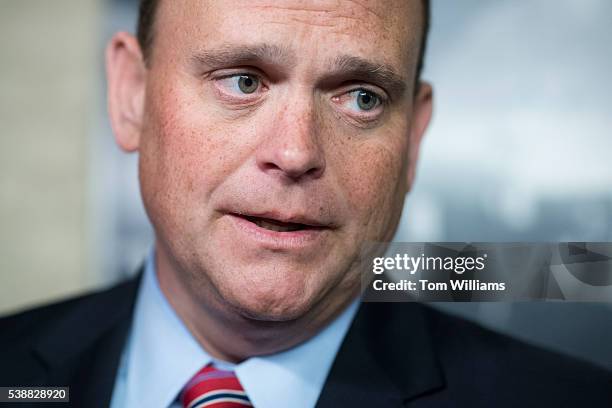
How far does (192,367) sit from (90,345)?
326 mm

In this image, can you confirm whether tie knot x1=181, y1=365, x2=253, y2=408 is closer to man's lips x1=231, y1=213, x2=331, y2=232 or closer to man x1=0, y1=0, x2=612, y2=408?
man x1=0, y1=0, x2=612, y2=408

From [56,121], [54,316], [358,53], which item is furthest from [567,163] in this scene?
[56,121]

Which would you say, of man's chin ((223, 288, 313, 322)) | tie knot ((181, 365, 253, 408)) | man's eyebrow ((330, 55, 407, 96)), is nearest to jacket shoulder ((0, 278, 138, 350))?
tie knot ((181, 365, 253, 408))

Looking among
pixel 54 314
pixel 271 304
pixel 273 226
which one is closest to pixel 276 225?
pixel 273 226

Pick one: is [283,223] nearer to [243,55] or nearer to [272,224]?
[272,224]

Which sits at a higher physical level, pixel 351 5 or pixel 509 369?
pixel 351 5

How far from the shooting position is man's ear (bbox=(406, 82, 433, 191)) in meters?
1.85

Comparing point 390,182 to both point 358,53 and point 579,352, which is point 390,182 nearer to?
point 358,53

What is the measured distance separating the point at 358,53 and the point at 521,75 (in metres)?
1.48

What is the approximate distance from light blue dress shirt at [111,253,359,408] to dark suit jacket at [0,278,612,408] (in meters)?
0.03

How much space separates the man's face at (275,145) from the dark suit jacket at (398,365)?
0.19m

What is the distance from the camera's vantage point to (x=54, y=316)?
2.14 metres

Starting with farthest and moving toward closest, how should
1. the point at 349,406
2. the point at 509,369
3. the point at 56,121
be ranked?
the point at 56,121, the point at 509,369, the point at 349,406

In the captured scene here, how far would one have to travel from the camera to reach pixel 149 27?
179 cm
